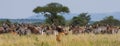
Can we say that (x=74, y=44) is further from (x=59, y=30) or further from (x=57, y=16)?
(x=57, y=16)

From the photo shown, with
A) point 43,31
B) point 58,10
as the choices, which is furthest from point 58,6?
point 43,31

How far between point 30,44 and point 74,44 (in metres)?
1.42

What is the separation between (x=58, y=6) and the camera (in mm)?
74125

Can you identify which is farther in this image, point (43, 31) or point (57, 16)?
point (57, 16)

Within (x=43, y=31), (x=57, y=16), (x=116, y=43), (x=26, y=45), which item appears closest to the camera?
(x=26, y=45)

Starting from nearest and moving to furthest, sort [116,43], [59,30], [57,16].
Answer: [116,43], [59,30], [57,16]

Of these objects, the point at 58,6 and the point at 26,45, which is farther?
the point at 58,6

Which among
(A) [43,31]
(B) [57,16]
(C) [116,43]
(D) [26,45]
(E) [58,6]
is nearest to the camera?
(D) [26,45]

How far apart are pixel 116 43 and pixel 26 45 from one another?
314 cm

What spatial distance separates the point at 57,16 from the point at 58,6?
5286 mm

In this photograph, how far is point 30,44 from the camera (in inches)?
575

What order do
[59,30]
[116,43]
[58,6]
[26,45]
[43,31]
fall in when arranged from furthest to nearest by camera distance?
[58,6] → [43,31] → [59,30] → [116,43] → [26,45]

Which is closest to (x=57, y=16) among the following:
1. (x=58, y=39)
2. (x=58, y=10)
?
(x=58, y=10)

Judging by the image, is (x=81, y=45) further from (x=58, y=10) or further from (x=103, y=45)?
(x=58, y=10)
